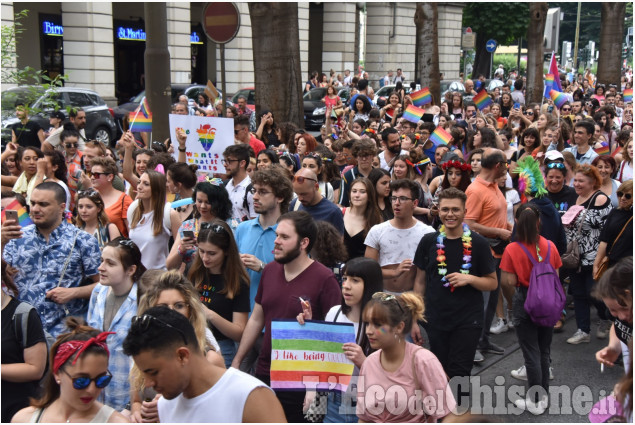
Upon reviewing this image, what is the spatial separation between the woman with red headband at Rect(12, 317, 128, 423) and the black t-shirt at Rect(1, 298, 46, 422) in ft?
2.52

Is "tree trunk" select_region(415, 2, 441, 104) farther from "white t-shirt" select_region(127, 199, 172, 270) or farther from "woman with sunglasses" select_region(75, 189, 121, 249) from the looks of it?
"woman with sunglasses" select_region(75, 189, 121, 249)

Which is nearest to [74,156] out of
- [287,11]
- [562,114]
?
[287,11]

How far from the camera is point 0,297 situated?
14.0ft

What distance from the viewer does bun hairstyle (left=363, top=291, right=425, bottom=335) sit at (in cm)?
394

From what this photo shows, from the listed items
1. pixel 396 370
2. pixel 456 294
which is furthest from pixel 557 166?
pixel 396 370

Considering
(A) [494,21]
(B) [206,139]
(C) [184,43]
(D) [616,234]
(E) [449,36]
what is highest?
(A) [494,21]

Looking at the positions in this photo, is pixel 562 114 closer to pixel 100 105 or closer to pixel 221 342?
pixel 221 342

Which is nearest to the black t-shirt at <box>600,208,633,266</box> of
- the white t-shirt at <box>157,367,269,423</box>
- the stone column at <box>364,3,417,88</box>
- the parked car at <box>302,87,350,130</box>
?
the white t-shirt at <box>157,367,269,423</box>

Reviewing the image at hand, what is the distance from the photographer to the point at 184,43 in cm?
3125

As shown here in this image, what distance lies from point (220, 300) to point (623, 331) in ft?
8.15

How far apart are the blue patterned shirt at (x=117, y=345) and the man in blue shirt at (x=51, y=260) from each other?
507 mm

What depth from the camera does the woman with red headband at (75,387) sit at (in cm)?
343

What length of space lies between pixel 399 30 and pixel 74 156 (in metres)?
34.8

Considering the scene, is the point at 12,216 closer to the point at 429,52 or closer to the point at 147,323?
the point at 147,323
